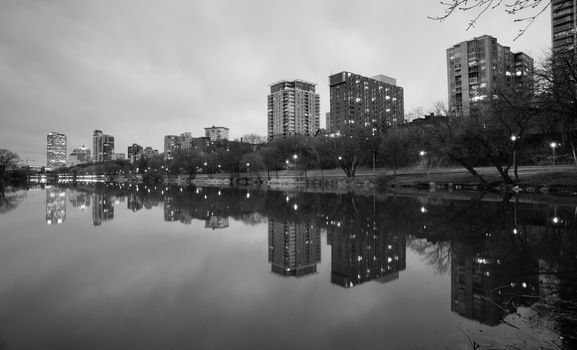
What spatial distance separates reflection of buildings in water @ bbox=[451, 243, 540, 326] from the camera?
17.6 ft

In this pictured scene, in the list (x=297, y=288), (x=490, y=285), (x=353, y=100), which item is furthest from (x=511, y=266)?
(x=353, y=100)

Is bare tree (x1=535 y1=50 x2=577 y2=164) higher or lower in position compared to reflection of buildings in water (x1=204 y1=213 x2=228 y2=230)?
higher

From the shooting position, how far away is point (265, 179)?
3263 inches

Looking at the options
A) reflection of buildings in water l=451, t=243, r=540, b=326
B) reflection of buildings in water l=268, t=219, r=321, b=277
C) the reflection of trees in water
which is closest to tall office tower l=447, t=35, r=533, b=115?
the reflection of trees in water

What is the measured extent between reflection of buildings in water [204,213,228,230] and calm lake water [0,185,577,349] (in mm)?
2110

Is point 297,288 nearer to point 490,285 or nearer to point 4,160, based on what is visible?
point 490,285

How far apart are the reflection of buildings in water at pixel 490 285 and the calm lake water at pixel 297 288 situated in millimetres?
38

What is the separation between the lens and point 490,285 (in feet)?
21.1

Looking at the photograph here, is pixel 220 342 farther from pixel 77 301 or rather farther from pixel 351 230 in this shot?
pixel 351 230

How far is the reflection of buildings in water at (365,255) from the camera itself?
755cm

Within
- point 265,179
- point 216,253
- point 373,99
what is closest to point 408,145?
point 265,179

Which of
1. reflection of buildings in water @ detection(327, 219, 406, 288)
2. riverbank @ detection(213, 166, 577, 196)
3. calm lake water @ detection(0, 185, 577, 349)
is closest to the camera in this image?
calm lake water @ detection(0, 185, 577, 349)

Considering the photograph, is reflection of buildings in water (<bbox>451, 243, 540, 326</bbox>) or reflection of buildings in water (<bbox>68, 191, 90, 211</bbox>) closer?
reflection of buildings in water (<bbox>451, 243, 540, 326</bbox>)

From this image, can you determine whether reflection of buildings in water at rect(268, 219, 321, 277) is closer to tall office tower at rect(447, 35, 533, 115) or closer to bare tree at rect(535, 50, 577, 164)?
bare tree at rect(535, 50, 577, 164)
